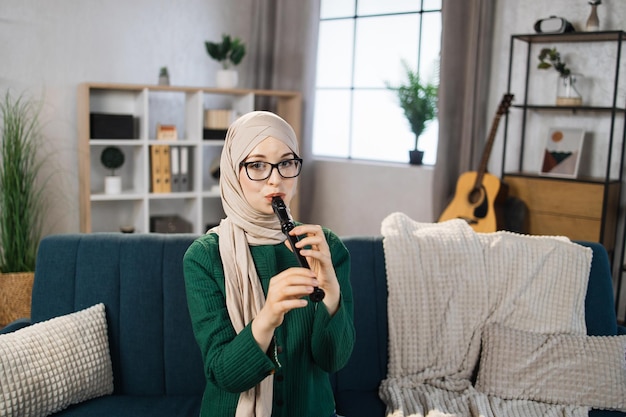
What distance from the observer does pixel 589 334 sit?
220 cm

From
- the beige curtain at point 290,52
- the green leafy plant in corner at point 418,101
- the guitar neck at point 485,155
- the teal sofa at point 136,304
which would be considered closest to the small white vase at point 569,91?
the guitar neck at point 485,155

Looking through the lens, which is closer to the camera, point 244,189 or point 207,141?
point 244,189

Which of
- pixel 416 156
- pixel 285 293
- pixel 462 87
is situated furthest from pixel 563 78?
pixel 285 293

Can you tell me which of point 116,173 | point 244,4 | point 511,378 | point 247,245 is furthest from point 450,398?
point 244,4

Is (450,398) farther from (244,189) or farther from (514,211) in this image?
(514,211)

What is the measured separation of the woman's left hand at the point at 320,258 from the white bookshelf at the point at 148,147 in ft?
10.3

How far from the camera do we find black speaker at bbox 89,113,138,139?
4.34 m

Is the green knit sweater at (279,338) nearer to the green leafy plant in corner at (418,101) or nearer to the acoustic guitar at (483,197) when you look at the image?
the acoustic guitar at (483,197)

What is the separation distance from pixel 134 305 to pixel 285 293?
0.93 metres

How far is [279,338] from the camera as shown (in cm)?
160

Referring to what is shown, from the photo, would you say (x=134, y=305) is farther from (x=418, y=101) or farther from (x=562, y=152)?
(x=418, y=101)

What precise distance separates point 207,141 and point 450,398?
3.04 metres

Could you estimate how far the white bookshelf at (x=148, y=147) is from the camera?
439 centimetres

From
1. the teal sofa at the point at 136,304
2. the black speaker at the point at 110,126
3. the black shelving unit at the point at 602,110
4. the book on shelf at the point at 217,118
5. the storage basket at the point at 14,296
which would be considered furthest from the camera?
the book on shelf at the point at 217,118
